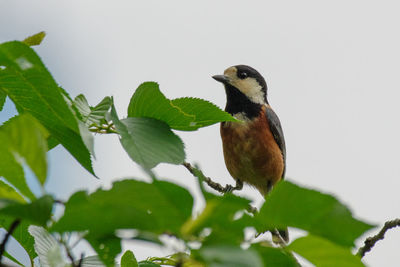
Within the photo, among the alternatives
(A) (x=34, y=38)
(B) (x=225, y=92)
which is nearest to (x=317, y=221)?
(A) (x=34, y=38)

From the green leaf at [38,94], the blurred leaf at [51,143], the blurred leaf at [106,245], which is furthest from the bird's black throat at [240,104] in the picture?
the blurred leaf at [106,245]

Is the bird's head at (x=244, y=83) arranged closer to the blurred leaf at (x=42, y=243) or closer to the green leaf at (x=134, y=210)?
the blurred leaf at (x=42, y=243)

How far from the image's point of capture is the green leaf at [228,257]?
0.59 m

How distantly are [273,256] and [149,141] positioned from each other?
40cm

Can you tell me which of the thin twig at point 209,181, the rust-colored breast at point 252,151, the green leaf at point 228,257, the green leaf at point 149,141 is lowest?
the rust-colored breast at point 252,151

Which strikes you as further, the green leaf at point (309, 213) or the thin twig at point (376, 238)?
the thin twig at point (376, 238)

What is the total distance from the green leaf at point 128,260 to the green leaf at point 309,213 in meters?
0.50

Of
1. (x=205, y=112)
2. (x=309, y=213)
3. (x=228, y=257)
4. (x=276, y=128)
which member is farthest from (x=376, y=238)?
(x=276, y=128)

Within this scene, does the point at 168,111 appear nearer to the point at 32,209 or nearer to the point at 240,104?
the point at 32,209

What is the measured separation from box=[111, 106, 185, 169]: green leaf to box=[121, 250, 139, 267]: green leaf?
0.74 feet

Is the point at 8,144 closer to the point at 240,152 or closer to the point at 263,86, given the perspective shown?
the point at 240,152

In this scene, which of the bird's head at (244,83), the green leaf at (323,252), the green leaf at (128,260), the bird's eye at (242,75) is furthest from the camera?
the bird's eye at (242,75)

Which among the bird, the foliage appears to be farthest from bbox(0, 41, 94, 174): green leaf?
the bird

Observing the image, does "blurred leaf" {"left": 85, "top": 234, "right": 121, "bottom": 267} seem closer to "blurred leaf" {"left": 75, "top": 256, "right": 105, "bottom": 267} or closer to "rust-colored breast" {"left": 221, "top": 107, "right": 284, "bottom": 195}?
"blurred leaf" {"left": 75, "top": 256, "right": 105, "bottom": 267}
